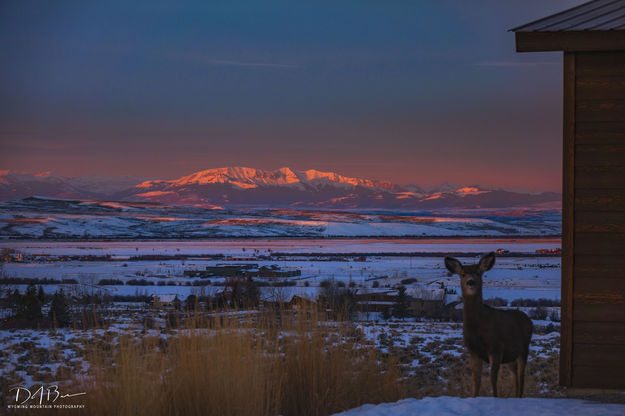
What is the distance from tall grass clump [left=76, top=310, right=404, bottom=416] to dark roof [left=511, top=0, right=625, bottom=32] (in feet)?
11.7

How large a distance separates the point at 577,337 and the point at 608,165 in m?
1.63

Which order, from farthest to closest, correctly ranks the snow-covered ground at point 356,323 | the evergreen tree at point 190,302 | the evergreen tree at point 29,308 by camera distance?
1. the evergreen tree at point 29,308
2. the snow-covered ground at point 356,323
3. the evergreen tree at point 190,302

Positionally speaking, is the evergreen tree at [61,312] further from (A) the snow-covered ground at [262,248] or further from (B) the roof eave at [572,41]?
(A) the snow-covered ground at [262,248]

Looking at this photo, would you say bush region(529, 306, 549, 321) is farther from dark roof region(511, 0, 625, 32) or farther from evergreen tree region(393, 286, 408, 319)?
dark roof region(511, 0, 625, 32)

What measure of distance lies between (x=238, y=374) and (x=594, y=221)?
361cm

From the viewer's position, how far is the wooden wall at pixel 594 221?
575 cm

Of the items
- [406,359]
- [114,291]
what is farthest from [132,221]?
[406,359]

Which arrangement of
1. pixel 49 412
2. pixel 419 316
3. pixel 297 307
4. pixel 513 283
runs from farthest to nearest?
pixel 513 283, pixel 419 316, pixel 297 307, pixel 49 412

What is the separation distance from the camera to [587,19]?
19.9 feet

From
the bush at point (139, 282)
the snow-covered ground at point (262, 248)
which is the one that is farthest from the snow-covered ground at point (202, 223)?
the bush at point (139, 282)

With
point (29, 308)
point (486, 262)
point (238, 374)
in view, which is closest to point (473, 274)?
point (486, 262)

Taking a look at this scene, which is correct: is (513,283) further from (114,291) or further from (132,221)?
(132,221)

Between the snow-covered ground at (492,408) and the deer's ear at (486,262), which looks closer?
the snow-covered ground at (492,408)

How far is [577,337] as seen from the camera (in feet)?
19.0
